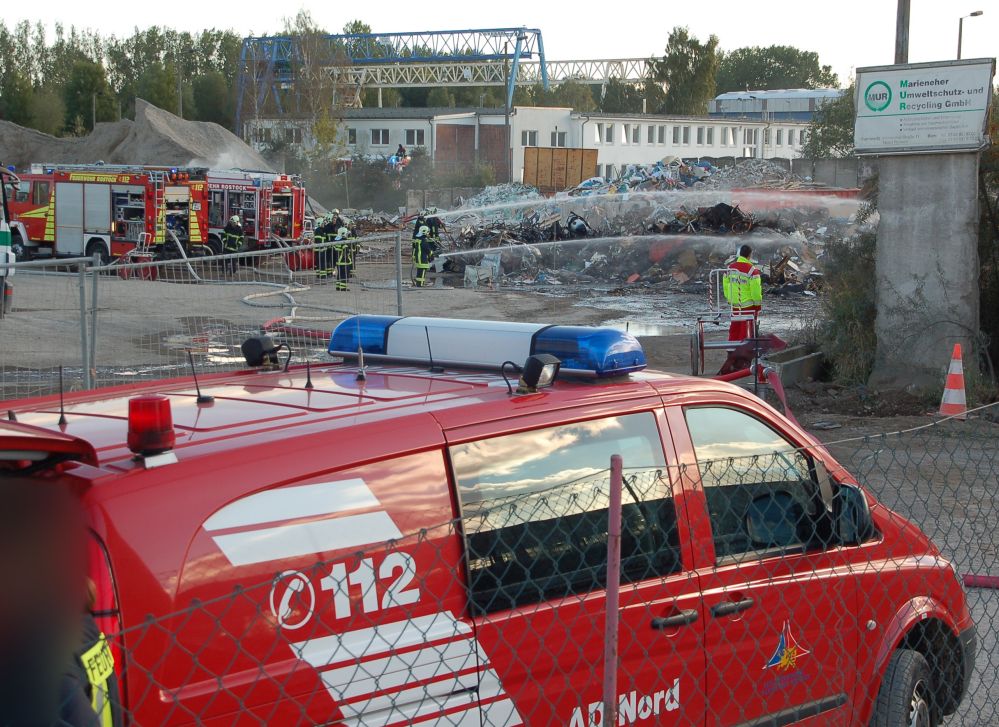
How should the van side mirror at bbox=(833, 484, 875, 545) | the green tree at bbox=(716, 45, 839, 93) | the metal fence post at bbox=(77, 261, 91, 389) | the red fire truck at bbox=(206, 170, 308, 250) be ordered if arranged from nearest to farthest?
the van side mirror at bbox=(833, 484, 875, 545), the metal fence post at bbox=(77, 261, 91, 389), the red fire truck at bbox=(206, 170, 308, 250), the green tree at bbox=(716, 45, 839, 93)

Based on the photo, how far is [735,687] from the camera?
141 inches

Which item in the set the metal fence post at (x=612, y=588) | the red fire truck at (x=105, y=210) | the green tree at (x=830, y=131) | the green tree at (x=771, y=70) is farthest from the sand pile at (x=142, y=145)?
the green tree at (x=771, y=70)

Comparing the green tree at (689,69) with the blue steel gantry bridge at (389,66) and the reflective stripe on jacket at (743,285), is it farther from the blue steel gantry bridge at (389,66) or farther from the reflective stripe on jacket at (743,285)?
the reflective stripe on jacket at (743,285)

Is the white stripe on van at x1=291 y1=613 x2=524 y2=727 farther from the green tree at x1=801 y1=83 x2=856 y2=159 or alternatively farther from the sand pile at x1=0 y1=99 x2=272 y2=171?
the green tree at x1=801 y1=83 x2=856 y2=159

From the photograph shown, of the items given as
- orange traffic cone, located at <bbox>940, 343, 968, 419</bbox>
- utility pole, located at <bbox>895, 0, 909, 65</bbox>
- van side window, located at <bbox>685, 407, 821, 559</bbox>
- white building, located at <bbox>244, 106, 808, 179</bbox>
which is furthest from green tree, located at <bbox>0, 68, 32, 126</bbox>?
van side window, located at <bbox>685, 407, 821, 559</bbox>

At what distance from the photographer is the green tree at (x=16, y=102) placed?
6575 centimetres

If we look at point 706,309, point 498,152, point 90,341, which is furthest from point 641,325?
point 498,152

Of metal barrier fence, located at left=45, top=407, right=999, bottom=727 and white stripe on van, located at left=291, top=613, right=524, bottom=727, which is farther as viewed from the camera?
white stripe on van, located at left=291, top=613, right=524, bottom=727

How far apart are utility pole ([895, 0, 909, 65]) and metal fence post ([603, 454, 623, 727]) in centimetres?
1375

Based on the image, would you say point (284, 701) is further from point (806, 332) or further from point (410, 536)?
point (806, 332)

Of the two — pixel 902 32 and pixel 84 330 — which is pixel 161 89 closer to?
pixel 902 32

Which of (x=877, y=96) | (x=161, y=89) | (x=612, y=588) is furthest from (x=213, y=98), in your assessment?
(x=612, y=588)

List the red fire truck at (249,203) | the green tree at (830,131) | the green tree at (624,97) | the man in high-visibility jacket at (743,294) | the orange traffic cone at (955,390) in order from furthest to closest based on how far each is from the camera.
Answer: the green tree at (624,97), the green tree at (830,131), the red fire truck at (249,203), the man in high-visibility jacket at (743,294), the orange traffic cone at (955,390)

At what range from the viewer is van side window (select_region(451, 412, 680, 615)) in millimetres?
3061
